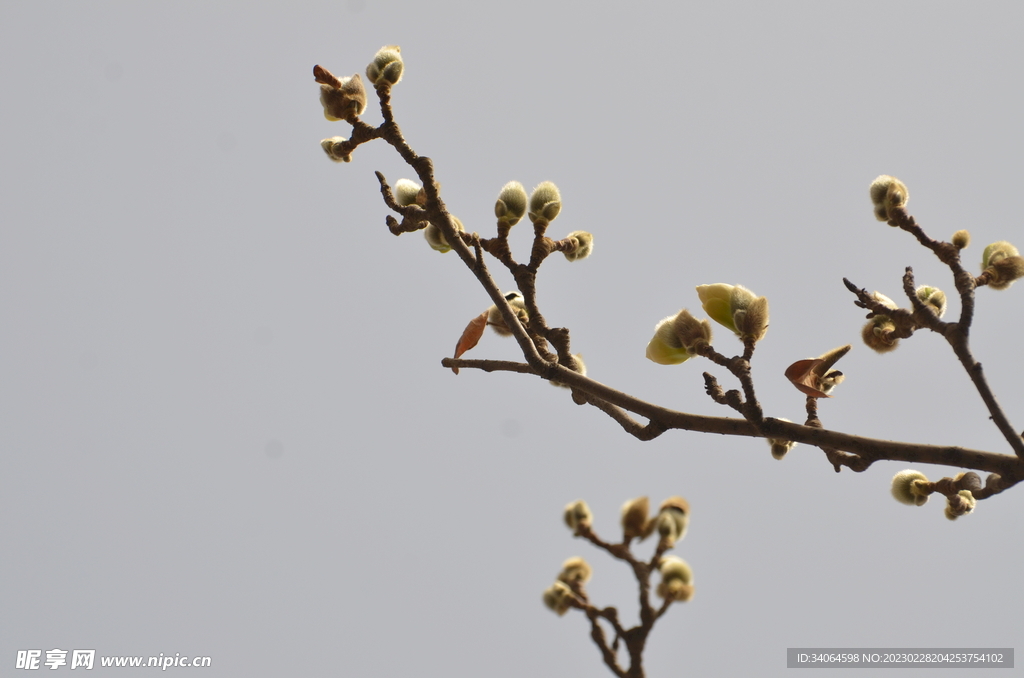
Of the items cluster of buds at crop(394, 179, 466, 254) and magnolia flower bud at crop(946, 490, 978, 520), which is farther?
cluster of buds at crop(394, 179, 466, 254)

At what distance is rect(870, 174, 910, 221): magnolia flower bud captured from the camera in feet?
6.77

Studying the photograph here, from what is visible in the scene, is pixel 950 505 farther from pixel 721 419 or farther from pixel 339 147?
pixel 339 147

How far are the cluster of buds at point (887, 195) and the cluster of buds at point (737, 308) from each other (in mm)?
450

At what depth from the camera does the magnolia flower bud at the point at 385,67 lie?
6.98 ft

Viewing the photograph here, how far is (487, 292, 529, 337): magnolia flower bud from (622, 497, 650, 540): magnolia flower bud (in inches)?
25.2

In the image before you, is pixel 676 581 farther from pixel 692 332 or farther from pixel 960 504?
pixel 960 504

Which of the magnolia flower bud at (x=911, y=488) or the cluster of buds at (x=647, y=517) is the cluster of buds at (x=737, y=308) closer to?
the cluster of buds at (x=647, y=517)

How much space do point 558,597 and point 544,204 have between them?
1.06 metres

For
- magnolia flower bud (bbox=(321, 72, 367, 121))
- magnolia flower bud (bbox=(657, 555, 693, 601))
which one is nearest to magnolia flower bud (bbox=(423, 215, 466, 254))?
magnolia flower bud (bbox=(321, 72, 367, 121))

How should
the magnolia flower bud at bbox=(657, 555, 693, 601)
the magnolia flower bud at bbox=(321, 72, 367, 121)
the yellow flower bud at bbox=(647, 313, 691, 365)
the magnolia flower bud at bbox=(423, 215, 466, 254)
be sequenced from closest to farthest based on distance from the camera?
the magnolia flower bud at bbox=(657, 555, 693, 601) → the yellow flower bud at bbox=(647, 313, 691, 365) → the magnolia flower bud at bbox=(321, 72, 367, 121) → the magnolia flower bud at bbox=(423, 215, 466, 254)

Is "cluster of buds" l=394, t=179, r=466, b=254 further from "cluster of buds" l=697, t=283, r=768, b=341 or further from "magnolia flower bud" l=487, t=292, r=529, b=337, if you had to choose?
"cluster of buds" l=697, t=283, r=768, b=341

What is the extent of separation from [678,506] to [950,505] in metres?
0.75

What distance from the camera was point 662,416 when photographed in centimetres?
184

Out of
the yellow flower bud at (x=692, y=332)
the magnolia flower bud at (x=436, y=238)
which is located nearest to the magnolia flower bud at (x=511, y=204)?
the magnolia flower bud at (x=436, y=238)
